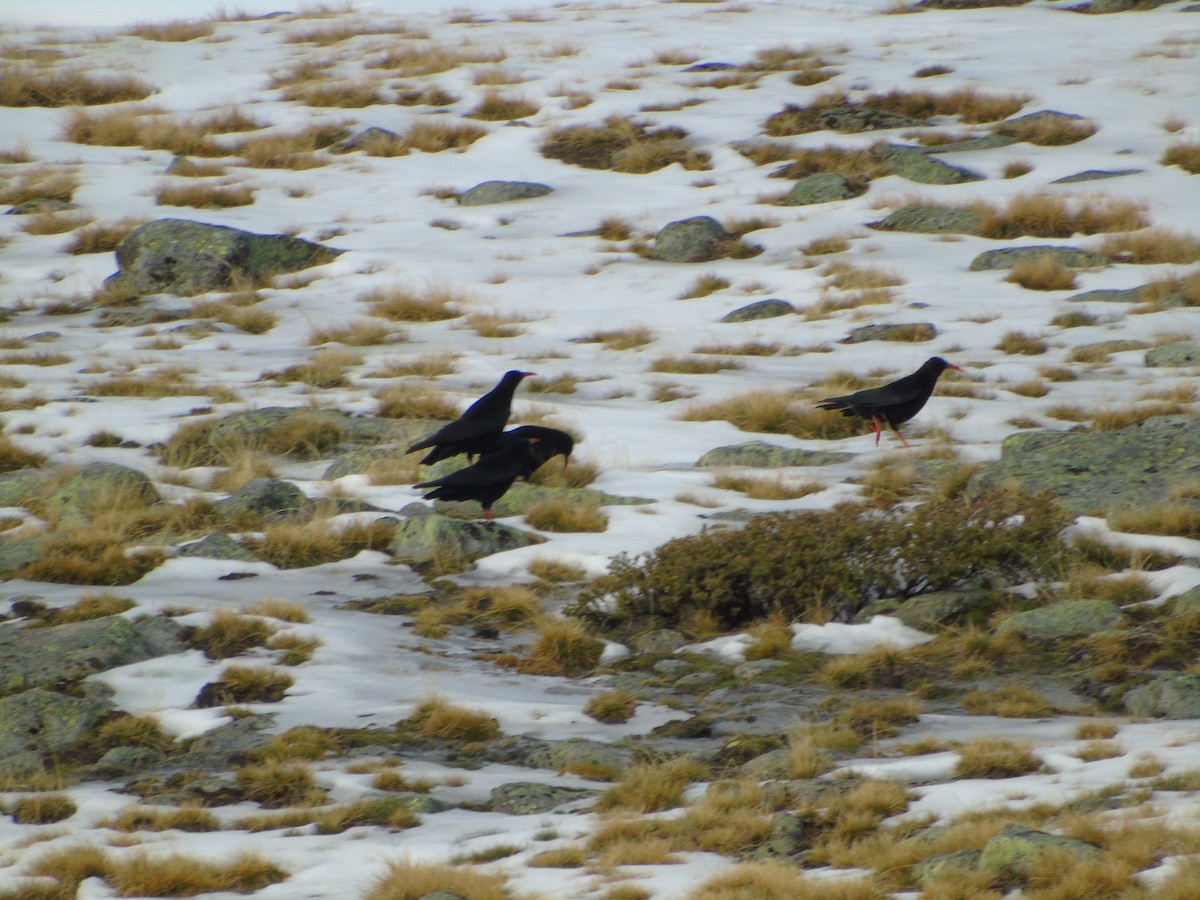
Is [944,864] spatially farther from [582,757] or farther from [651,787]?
[582,757]

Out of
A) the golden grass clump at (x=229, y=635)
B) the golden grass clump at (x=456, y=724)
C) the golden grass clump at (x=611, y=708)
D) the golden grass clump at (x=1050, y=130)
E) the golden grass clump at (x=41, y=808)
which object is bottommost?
the golden grass clump at (x=611, y=708)

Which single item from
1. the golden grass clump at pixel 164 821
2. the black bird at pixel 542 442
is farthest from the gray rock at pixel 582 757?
the black bird at pixel 542 442

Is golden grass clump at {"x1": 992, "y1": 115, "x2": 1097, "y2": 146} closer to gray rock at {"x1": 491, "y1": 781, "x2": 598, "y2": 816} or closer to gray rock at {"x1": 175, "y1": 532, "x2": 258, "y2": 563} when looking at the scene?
gray rock at {"x1": 175, "y1": 532, "x2": 258, "y2": 563}

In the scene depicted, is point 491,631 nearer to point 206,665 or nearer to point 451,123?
point 206,665

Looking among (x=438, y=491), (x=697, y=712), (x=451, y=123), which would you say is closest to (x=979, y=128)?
(x=451, y=123)

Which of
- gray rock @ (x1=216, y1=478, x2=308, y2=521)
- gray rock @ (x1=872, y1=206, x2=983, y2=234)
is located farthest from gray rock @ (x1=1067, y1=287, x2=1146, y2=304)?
gray rock @ (x1=216, y1=478, x2=308, y2=521)

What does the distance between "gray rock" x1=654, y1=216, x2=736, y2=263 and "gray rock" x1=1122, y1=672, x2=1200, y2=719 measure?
498 inches

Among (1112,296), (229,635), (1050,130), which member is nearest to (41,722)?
(229,635)

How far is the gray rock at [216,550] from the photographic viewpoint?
8.05 m

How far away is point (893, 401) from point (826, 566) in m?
3.45

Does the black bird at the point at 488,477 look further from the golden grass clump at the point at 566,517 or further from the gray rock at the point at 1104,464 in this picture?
the gray rock at the point at 1104,464

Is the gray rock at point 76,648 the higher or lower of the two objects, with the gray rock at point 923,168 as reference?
lower

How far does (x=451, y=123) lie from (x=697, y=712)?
19261 millimetres

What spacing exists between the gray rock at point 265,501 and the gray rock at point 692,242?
960 centimetres
